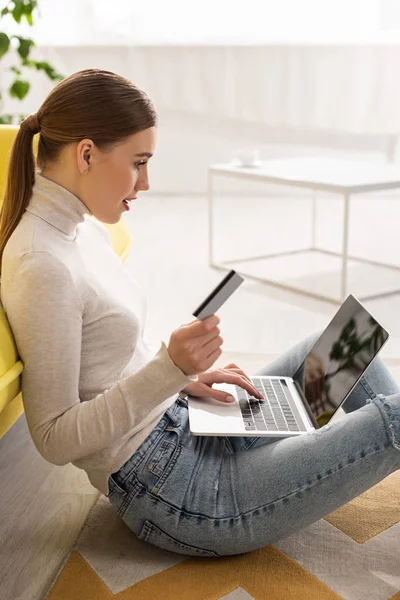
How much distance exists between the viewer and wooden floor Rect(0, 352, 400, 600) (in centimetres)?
132

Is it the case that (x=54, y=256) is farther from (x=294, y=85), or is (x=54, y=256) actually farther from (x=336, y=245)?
(x=294, y=85)

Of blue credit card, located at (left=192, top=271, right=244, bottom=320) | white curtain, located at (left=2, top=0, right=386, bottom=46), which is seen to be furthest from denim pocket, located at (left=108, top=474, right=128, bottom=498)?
white curtain, located at (left=2, top=0, right=386, bottom=46)

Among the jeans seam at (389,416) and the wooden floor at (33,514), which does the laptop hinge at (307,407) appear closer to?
the jeans seam at (389,416)

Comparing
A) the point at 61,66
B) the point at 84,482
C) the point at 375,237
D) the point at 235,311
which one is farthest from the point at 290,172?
the point at 61,66

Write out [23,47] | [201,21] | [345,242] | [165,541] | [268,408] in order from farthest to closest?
[201,21], [23,47], [345,242], [268,408], [165,541]

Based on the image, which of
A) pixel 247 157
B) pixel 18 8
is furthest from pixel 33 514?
pixel 18 8

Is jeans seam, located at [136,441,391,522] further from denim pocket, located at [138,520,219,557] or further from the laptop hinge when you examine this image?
the laptop hinge

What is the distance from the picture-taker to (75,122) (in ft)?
3.73

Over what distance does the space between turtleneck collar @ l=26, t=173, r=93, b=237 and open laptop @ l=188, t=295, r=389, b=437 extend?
1.25ft

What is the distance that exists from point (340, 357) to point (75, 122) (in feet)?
2.00

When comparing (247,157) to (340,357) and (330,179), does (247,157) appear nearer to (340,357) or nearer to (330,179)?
(330,179)

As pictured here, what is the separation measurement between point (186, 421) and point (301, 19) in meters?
4.34

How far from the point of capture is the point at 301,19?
5.15 meters

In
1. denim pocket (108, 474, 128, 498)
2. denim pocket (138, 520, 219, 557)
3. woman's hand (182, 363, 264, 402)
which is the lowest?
denim pocket (138, 520, 219, 557)
